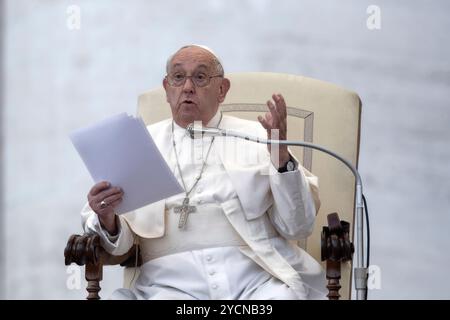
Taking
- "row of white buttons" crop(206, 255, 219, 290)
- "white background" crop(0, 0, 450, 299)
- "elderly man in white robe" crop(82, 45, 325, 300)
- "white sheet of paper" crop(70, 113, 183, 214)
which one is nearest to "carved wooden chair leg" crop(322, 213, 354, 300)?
"elderly man in white robe" crop(82, 45, 325, 300)

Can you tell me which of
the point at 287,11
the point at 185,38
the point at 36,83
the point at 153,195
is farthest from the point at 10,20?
the point at 153,195

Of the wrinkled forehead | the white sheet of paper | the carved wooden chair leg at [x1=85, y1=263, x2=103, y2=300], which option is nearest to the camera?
the white sheet of paper

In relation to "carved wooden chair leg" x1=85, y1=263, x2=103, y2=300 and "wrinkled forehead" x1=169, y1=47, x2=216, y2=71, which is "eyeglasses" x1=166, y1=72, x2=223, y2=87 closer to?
"wrinkled forehead" x1=169, y1=47, x2=216, y2=71

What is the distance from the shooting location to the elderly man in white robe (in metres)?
4.20

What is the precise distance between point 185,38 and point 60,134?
2.81ft

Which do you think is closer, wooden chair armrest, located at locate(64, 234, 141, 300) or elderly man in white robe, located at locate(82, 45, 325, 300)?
wooden chair armrest, located at locate(64, 234, 141, 300)

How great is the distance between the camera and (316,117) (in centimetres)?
480

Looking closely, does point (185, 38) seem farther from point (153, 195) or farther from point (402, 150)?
point (153, 195)

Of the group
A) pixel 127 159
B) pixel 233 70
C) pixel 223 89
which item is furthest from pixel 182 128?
pixel 233 70

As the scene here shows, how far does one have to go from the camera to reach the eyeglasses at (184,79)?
4465 millimetres

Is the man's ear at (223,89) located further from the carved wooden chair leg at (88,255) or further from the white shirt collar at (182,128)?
the carved wooden chair leg at (88,255)

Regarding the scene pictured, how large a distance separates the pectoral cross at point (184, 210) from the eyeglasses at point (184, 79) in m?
0.45

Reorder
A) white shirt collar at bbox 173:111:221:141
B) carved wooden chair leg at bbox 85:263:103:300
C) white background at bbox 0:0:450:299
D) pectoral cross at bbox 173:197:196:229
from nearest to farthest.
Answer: carved wooden chair leg at bbox 85:263:103:300, pectoral cross at bbox 173:197:196:229, white shirt collar at bbox 173:111:221:141, white background at bbox 0:0:450:299

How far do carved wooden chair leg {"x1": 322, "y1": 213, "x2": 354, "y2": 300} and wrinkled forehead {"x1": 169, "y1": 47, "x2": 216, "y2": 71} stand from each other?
82cm
